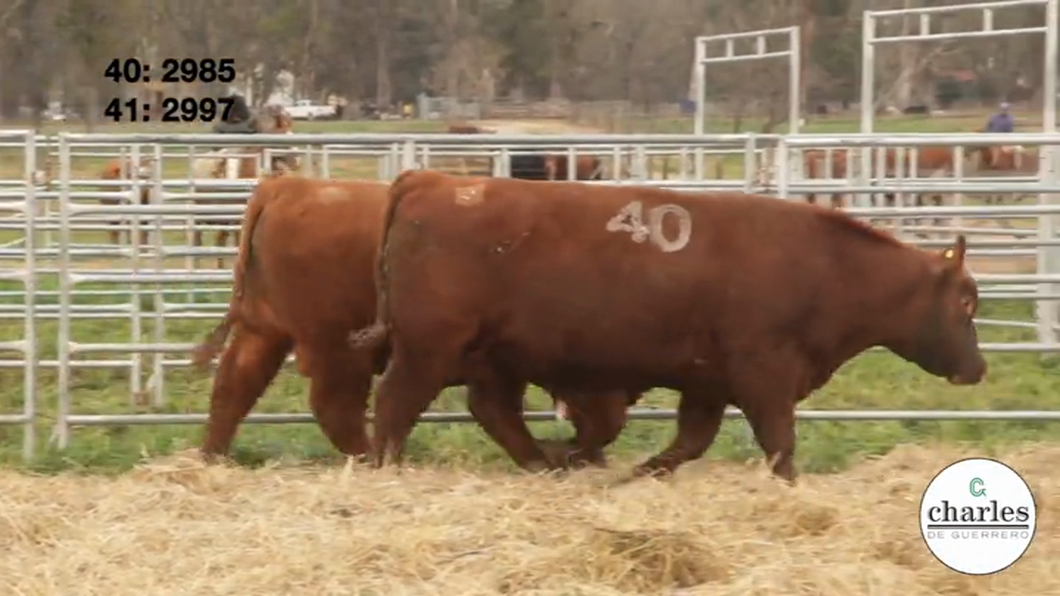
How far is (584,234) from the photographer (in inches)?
249

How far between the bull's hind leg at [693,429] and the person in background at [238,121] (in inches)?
267

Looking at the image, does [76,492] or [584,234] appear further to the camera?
[584,234]

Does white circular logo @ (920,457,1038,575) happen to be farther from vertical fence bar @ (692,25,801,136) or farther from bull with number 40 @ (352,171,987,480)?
vertical fence bar @ (692,25,801,136)

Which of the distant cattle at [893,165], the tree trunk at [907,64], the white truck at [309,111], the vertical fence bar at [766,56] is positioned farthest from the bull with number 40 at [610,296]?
the white truck at [309,111]

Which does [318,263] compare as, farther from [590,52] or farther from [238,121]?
[590,52]

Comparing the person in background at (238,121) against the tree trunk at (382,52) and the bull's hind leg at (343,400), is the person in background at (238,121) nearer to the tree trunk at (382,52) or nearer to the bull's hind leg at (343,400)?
the bull's hind leg at (343,400)

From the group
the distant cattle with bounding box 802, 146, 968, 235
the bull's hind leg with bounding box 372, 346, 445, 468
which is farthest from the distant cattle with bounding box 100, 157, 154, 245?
the distant cattle with bounding box 802, 146, 968, 235

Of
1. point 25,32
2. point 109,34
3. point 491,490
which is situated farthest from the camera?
point 25,32

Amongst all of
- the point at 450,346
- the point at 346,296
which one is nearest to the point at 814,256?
the point at 450,346

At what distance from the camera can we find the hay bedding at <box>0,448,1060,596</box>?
4.64 metres

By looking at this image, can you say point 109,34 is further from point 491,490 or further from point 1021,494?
point 1021,494

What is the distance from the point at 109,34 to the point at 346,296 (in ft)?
49.8

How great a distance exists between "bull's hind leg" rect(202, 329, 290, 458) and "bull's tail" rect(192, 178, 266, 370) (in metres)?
0.08

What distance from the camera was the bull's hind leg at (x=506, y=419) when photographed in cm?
652
